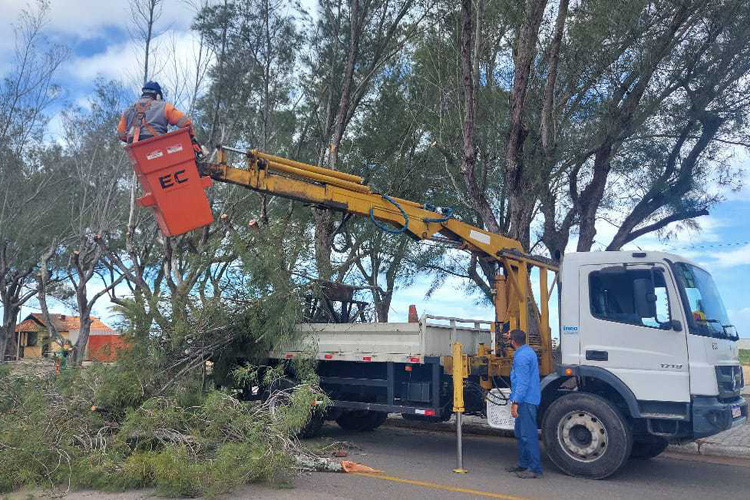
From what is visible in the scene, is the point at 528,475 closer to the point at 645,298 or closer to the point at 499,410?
the point at 499,410

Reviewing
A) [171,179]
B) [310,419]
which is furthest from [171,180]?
[310,419]

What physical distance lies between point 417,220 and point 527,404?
3.10 m

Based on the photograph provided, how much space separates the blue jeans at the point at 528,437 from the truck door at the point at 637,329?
0.92m

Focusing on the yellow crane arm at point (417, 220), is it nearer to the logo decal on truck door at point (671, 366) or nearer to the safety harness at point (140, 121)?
the safety harness at point (140, 121)

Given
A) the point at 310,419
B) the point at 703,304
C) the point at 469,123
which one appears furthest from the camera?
the point at 469,123

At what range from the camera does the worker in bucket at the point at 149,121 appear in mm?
8211

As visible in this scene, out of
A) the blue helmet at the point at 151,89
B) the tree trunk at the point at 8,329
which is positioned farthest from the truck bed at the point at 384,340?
the tree trunk at the point at 8,329

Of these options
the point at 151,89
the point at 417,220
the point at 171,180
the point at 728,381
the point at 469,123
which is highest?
the point at 469,123

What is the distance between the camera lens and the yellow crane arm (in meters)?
9.10

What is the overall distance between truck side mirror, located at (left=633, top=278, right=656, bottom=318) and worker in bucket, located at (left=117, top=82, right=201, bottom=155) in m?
5.54

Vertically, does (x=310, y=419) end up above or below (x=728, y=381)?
below

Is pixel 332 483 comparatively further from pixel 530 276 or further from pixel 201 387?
pixel 530 276

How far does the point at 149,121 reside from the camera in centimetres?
823

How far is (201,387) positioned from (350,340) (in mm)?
2196
